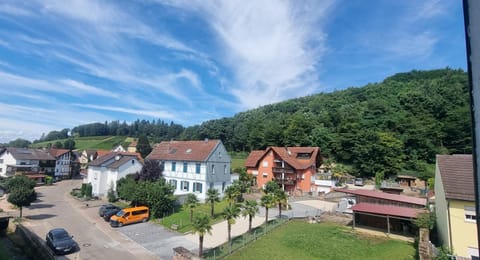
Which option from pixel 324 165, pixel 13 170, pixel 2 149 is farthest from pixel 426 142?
pixel 2 149

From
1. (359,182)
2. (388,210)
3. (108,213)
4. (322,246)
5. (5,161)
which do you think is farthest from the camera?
(5,161)

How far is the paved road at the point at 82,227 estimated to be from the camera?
68.3 ft

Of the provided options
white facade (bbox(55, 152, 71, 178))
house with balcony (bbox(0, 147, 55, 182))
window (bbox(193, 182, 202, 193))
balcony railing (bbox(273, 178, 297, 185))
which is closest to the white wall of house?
house with balcony (bbox(0, 147, 55, 182))

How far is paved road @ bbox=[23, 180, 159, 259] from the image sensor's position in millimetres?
20828

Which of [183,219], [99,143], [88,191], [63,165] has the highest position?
[99,143]

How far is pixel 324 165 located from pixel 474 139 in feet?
185

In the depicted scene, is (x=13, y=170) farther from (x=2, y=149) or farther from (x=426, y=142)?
(x=426, y=142)

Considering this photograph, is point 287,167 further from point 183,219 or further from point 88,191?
point 88,191

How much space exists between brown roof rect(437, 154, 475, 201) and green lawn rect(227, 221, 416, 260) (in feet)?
17.5

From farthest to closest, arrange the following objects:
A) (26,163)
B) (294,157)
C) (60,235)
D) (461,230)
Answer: (26,163) → (294,157) → (60,235) → (461,230)

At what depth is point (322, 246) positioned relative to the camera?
20.6 metres

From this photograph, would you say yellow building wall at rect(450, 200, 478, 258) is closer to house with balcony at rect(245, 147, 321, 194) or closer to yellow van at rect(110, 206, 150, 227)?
yellow van at rect(110, 206, 150, 227)

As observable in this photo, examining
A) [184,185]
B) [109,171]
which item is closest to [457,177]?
[184,185]

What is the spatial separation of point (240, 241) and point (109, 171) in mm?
29103
